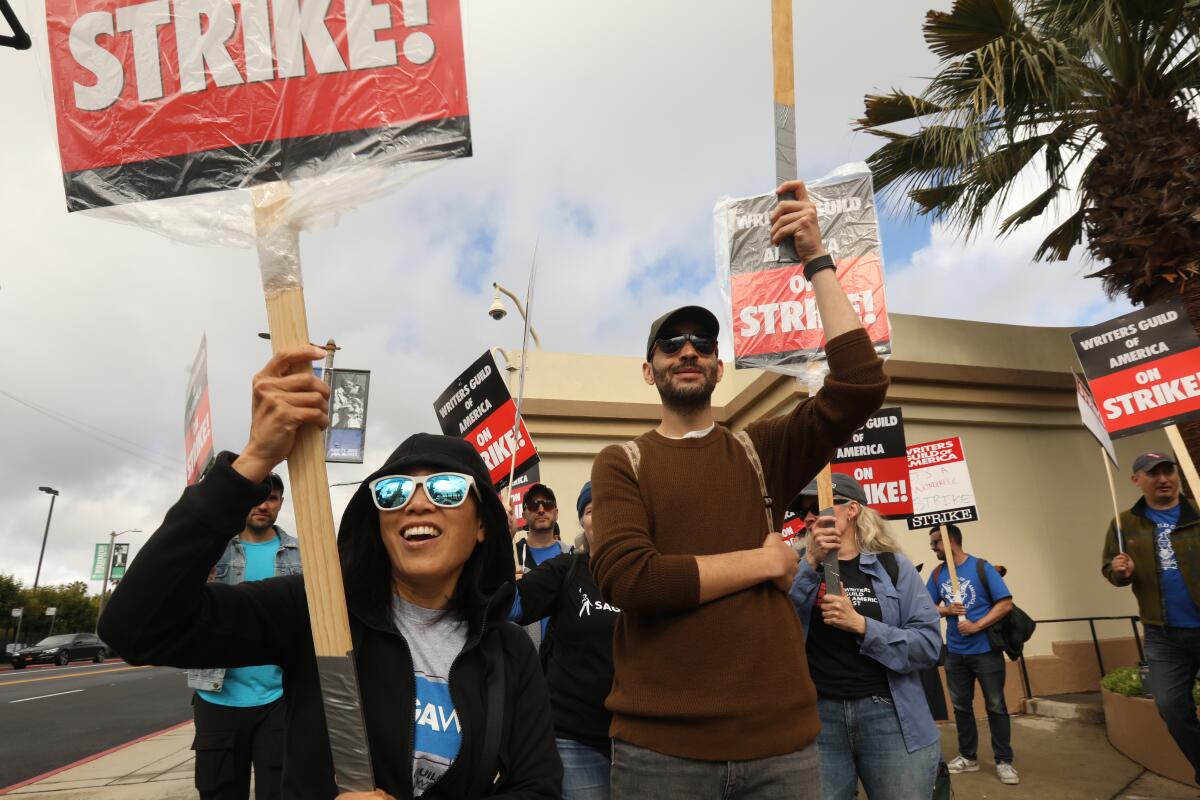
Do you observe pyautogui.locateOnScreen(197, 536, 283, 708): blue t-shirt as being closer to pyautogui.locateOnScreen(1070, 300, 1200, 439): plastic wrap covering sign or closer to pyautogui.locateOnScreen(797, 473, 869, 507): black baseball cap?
pyautogui.locateOnScreen(797, 473, 869, 507): black baseball cap

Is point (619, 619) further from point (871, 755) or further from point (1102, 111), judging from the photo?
point (1102, 111)

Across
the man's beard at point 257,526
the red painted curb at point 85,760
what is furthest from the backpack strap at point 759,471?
the red painted curb at point 85,760

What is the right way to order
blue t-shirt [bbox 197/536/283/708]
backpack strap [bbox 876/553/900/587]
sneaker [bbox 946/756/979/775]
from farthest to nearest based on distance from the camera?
sneaker [bbox 946/756/979/775] → blue t-shirt [bbox 197/536/283/708] → backpack strap [bbox 876/553/900/587]

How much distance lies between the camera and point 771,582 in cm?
216

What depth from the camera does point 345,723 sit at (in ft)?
4.58

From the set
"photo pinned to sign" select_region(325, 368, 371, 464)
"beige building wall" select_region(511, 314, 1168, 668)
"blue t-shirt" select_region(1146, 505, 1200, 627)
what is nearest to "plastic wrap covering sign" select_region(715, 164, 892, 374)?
"blue t-shirt" select_region(1146, 505, 1200, 627)

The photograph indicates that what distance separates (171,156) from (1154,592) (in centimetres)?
609

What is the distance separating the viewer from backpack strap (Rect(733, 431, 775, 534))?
230 centimetres

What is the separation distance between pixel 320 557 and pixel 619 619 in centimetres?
131

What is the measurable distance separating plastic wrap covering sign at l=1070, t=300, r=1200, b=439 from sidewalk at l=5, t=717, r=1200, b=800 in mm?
2747

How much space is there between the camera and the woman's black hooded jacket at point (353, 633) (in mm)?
1321

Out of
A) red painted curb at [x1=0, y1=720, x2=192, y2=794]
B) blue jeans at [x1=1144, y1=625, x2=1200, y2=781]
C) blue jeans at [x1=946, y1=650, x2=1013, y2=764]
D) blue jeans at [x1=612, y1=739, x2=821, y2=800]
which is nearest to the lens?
blue jeans at [x1=612, y1=739, x2=821, y2=800]

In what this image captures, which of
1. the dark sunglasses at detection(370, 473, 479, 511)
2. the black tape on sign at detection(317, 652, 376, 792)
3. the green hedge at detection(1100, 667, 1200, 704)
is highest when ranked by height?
the dark sunglasses at detection(370, 473, 479, 511)

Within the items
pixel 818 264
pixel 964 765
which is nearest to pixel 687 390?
pixel 818 264
